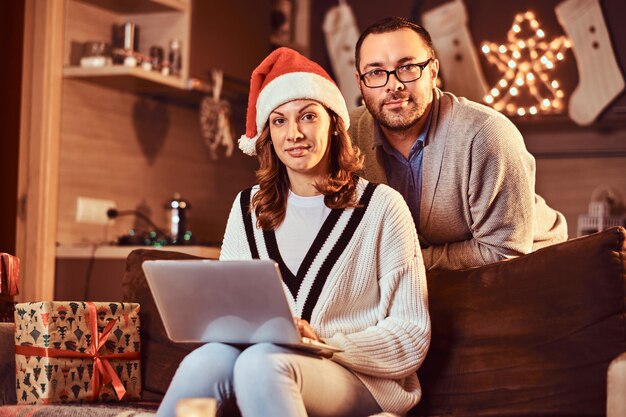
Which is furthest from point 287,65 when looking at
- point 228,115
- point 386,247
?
point 228,115

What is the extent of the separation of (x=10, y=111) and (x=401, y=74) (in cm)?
173

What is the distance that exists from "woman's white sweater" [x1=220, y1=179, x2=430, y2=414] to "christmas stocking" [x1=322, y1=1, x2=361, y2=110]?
2.57 m

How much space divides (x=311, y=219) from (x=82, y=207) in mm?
1788

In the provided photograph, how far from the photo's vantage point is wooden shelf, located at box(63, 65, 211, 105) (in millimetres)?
3633

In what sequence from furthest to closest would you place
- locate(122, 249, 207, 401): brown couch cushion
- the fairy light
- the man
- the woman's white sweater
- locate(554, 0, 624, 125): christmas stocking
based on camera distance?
the fairy light
locate(554, 0, 624, 125): christmas stocking
the man
locate(122, 249, 207, 401): brown couch cushion
the woman's white sweater

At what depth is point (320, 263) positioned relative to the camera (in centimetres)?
215

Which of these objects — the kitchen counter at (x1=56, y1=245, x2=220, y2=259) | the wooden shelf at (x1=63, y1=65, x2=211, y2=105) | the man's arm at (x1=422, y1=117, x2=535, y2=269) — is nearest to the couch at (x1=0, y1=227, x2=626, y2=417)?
the man's arm at (x1=422, y1=117, x2=535, y2=269)

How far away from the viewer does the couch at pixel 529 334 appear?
2031 mm

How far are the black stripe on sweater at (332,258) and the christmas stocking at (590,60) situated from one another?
7.61 ft

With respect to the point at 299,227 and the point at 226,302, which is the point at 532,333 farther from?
the point at 226,302

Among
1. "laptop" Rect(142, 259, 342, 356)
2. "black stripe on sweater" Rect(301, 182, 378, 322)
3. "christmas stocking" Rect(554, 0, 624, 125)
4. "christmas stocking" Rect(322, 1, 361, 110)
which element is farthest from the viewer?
"christmas stocking" Rect(322, 1, 361, 110)

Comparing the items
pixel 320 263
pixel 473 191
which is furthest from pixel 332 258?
pixel 473 191

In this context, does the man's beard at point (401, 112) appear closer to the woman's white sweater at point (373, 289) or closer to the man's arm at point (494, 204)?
the man's arm at point (494, 204)

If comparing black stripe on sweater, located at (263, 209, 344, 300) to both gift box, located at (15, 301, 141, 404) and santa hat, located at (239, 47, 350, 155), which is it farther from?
gift box, located at (15, 301, 141, 404)
